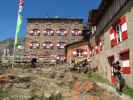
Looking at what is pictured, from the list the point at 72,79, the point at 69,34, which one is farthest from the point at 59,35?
the point at 72,79

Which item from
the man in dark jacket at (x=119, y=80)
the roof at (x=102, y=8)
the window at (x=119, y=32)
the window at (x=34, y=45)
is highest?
the roof at (x=102, y=8)

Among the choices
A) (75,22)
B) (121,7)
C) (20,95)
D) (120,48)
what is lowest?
(20,95)

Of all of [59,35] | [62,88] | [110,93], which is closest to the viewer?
[110,93]

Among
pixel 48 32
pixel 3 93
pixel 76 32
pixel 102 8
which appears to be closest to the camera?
pixel 3 93

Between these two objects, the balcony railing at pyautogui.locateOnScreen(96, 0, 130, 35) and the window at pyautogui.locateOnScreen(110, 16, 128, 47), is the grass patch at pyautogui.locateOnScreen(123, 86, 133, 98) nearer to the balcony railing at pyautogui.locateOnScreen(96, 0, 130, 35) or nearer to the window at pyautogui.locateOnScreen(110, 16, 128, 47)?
the window at pyautogui.locateOnScreen(110, 16, 128, 47)

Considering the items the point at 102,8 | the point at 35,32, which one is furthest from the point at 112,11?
the point at 35,32

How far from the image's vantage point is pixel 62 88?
759 inches

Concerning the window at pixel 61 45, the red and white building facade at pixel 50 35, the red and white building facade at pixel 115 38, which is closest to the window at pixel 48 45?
the red and white building facade at pixel 50 35

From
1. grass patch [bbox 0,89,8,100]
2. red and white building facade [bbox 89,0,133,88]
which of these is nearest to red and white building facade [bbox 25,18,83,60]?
red and white building facade [bbox 89,0,133,88]

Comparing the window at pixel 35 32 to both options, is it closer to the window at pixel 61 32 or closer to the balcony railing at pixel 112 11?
the window at pixel 61 32

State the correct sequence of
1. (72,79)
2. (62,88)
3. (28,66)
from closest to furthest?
(62,88) < (72,79) < (28,66)

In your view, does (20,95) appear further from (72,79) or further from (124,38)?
(124,38)

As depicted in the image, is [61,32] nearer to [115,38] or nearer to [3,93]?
[115,38]

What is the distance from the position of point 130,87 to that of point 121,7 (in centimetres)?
585
